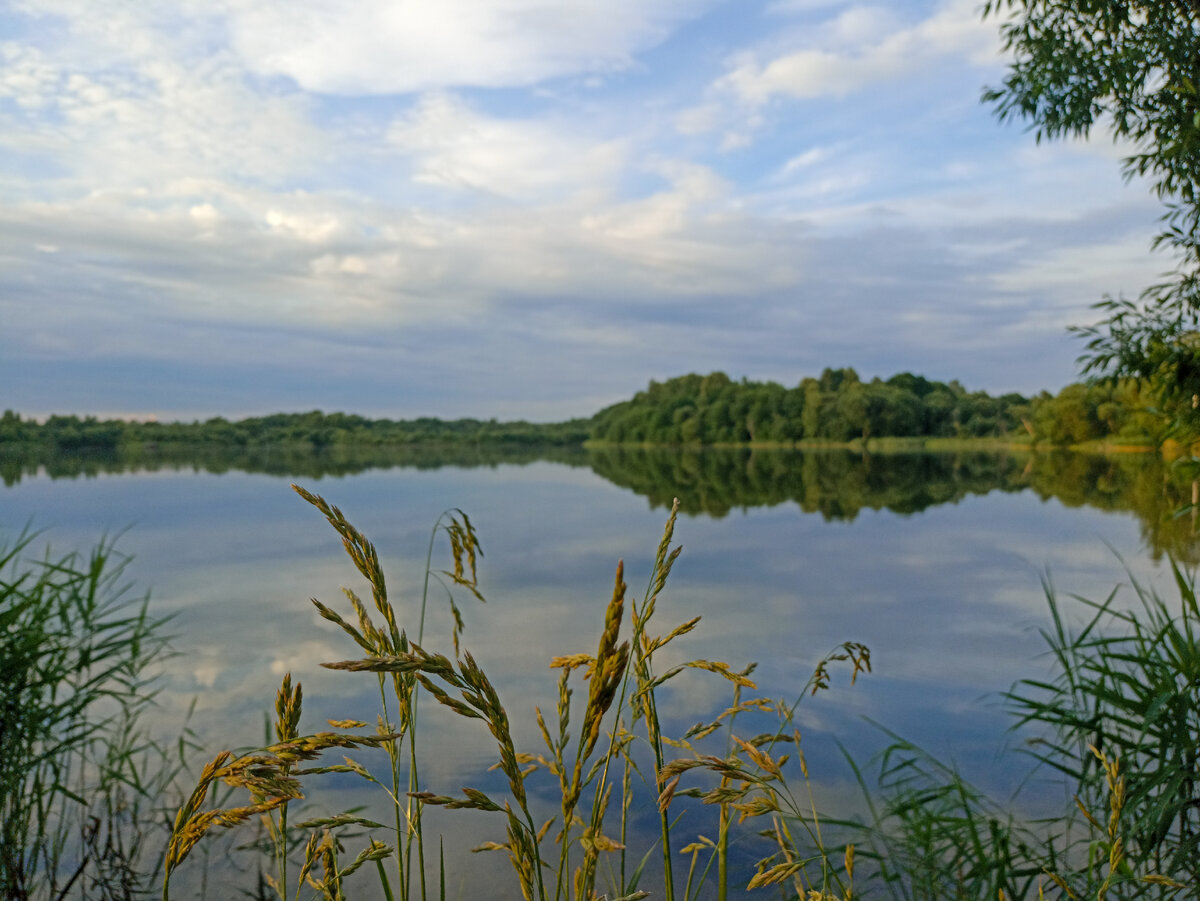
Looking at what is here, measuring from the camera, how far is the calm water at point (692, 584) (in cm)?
584

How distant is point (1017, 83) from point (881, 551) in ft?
26.8

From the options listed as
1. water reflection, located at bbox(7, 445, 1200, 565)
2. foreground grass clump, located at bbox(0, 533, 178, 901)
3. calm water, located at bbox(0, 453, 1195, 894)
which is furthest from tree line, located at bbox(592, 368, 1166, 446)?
foreground grass clump, located at bbox(0, 533, 178, 901)

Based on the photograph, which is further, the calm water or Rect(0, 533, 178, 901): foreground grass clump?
the calm water

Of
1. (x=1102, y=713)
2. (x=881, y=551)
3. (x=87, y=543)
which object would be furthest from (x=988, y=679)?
(x=87, y=543)

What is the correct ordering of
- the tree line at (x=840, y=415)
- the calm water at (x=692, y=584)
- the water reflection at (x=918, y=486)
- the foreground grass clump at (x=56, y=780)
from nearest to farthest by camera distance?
the foreground grass clump at (x=56, y=780)
the calm water at (x=692, y=584)
the water reflection at (x=918, y=486)
the tree line at (x=840, y=415)

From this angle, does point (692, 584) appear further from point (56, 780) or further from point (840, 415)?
point (840, 415)

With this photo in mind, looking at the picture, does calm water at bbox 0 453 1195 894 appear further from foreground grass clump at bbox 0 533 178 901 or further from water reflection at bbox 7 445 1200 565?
foreground grass clump at bbox 0 533 178 901

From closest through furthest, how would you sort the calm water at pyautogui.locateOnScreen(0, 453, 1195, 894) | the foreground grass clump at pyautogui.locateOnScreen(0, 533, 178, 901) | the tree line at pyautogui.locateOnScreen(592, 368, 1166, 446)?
1. the foreground grass clump at pyautogui.locateOnScreen(0, 533, 178, 901)
2. the calm water at pyautogui.locateOnScreen(0, 453, 1195, 894)
3. the tree line at pyautogui.locateOnScreen(592, 368, 1166, 446)

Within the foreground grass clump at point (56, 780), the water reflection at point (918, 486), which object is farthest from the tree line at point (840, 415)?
the foreground grass clump at point (56, 780)

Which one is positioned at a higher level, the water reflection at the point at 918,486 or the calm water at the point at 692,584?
the water reflection at the point at 918,486

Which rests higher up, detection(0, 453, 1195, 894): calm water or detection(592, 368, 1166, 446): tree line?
detection(592, 368, 1166, 446): tree line

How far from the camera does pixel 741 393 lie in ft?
251

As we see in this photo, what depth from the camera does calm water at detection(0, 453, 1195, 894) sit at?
5.84m

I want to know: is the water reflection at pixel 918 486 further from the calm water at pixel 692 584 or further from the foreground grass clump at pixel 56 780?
the foreground grass clump at pixel 56 780
